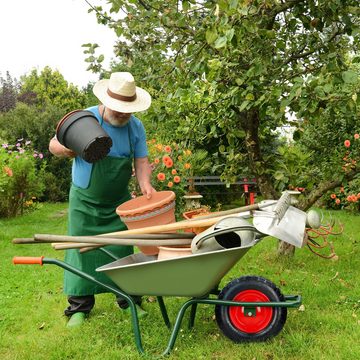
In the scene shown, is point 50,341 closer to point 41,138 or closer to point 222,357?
point 222,357

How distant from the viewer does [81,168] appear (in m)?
3.23

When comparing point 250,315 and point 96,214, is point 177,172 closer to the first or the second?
point 96,214

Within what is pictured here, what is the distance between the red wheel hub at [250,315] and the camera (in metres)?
2.67

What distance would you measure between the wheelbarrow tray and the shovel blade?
0.43 feet

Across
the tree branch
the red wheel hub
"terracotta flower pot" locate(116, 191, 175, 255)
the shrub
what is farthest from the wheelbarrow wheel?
the shrub

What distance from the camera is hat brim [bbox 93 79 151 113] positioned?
2.91 metres

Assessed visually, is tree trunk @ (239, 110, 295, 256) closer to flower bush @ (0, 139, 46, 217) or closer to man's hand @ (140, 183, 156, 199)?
man's hand @ (140, 183, 156, 199)

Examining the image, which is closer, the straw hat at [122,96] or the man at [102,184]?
the straw hat at [122,96]

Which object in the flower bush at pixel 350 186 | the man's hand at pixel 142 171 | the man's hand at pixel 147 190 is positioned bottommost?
the flower bush at pixel 350 186

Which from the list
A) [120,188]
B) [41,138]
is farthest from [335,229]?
[41,138]

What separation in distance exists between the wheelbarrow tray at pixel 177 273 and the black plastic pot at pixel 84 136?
0.63m

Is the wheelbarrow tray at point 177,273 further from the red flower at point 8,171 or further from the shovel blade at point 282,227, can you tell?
the red flower at point 8,171

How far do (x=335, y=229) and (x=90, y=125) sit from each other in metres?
4.55

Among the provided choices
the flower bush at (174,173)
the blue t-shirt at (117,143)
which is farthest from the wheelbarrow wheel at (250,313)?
the flower bush at (174,173)
